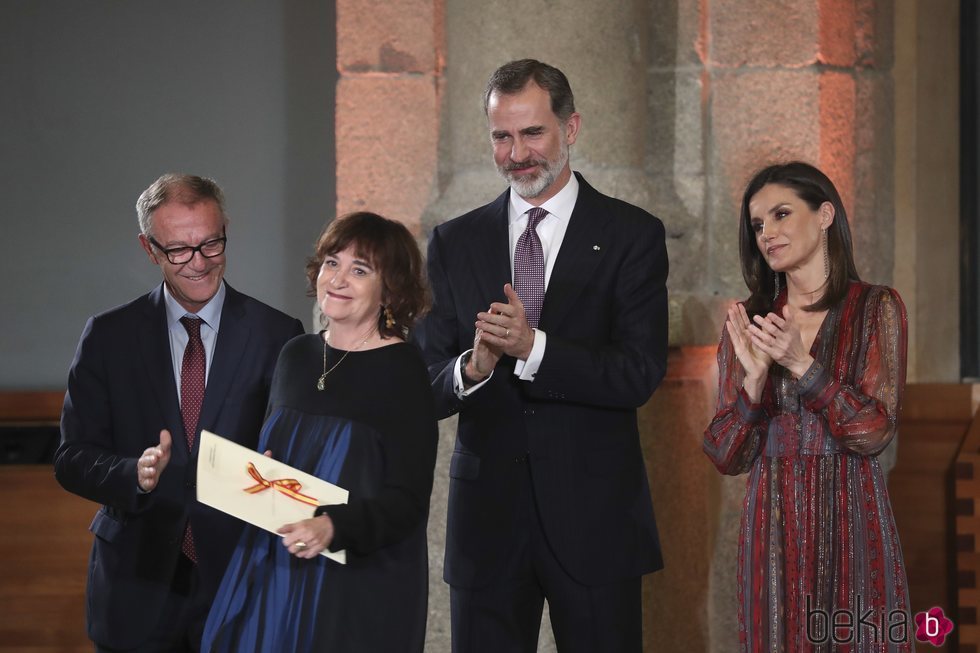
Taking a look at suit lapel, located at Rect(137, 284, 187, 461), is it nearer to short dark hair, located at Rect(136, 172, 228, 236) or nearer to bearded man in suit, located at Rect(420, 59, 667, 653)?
short dark hair, located at Rect(136, 172, 228, 236)

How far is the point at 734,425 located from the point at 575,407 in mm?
389

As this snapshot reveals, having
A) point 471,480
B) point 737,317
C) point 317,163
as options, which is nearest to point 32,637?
point 317,163

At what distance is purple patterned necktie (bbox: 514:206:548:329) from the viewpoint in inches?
126

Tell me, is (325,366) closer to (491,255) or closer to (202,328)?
(202,328)

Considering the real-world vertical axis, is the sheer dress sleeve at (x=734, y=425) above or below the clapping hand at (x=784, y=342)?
below

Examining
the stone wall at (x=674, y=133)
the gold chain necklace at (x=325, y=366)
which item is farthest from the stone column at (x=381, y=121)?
the gold chain necklace at (x=325, y=366)

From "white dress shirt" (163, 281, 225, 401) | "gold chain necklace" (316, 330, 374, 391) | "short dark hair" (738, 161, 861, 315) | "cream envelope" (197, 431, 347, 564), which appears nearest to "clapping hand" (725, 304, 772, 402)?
"short dark hair" (738, 161, 861, 315)

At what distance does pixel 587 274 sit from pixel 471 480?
58cm

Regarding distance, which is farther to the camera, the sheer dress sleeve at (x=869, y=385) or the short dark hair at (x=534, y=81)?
the short dark hair at (x=534, y=81)

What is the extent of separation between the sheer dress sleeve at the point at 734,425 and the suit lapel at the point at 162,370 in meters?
1.23

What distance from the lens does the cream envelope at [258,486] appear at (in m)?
2.42

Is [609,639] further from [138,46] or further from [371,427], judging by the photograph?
[138,46]

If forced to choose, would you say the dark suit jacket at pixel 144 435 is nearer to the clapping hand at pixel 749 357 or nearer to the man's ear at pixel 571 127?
the man's ear at pixel 571 127

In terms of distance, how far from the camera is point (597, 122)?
4223 mm
